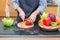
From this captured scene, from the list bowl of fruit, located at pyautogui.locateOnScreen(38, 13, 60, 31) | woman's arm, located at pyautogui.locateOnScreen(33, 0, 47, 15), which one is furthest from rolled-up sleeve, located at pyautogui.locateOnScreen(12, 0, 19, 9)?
bowl of fruit, located at pyautogui.locateOnScreen(38, 13, 60, 31)

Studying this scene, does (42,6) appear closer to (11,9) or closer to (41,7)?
(41,7)

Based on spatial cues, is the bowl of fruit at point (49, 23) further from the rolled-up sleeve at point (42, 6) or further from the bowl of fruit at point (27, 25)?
the rolled-up sleeve at point (42, 6)

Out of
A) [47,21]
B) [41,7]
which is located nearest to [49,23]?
[47,21]

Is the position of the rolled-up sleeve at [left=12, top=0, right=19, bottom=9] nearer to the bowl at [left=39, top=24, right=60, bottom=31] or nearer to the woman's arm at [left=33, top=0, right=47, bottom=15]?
the woman's arm at [left=33, top=0, right=47, bottom=15]

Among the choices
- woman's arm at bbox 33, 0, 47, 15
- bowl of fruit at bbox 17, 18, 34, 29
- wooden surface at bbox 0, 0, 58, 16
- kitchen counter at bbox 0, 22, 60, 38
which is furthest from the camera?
wooden surface at bbox 0, 0, 58, 16

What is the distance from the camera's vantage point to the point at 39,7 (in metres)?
1.79

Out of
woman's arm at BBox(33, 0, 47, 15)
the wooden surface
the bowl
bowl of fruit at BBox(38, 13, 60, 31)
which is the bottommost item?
the wooden surface

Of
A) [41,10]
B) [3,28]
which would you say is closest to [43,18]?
[41,10]

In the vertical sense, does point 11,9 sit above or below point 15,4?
below

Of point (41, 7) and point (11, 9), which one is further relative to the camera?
point (11, 9)

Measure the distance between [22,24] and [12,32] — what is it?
187 mm

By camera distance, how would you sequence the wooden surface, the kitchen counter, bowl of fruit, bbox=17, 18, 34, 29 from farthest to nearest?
the wooden surface
bowl of fruit, bbox=17, 18, 34, 29
the kitchen counter

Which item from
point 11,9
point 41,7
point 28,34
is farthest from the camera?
point 11,9

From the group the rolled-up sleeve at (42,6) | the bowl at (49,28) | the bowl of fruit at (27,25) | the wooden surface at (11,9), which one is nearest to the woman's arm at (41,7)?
the rolled-up sleeve at (42,6)
